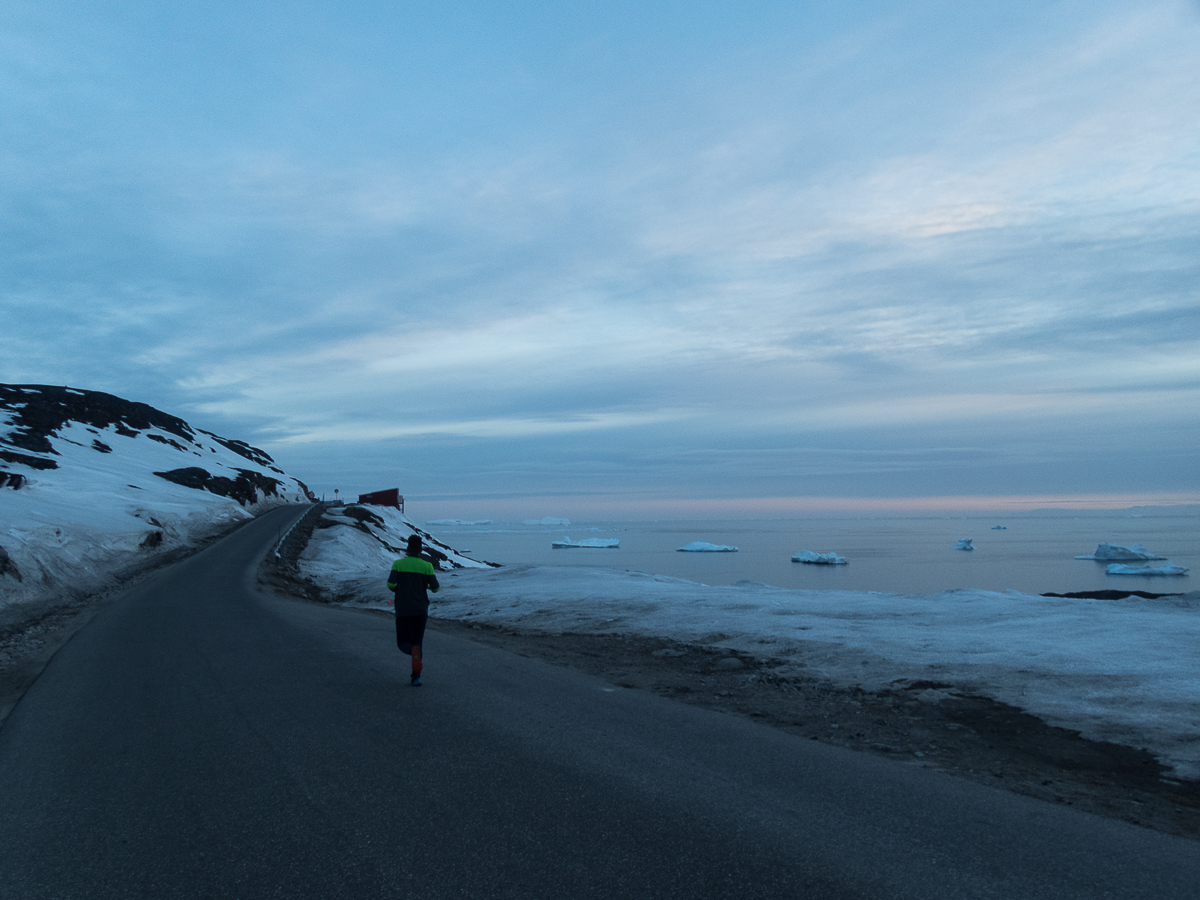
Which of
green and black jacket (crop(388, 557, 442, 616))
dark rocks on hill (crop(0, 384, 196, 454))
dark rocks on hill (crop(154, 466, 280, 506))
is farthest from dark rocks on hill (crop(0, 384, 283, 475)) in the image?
green and black jacket (crop(388, 557, 442, 616))

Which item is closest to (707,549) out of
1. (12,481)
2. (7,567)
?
(12,481)

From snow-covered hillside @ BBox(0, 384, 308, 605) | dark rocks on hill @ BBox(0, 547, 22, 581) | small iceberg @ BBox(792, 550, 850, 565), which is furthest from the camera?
small iceberg @ BBox(792, 550, 850, 565)

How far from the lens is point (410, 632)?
8969 mm

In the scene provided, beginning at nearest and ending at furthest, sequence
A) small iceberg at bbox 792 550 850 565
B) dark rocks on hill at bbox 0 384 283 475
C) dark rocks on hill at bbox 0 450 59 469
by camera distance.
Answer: dark rocks on hill at bbox 0 450 59 469 < dark rocks on hill at bbox 0 384 283 475 < small iceberg at bbox 792 550 850 565

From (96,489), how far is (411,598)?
37755mm

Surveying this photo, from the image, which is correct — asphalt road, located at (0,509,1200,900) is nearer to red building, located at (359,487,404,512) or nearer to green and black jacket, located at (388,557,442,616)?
green and black jacket, located at (388,557,442,616)

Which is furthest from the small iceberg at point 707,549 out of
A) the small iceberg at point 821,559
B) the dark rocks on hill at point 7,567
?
the dark rocks on hill at point 7,567

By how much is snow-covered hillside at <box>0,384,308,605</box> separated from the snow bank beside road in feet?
41.5

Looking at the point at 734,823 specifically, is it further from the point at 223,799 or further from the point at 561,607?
the point at 561,607

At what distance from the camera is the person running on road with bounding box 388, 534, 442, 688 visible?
8.96 m

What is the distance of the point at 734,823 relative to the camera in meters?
4.53

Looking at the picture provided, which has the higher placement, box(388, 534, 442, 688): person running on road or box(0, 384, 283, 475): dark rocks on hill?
box(0, 384, 283, 475): dark rocks on hill

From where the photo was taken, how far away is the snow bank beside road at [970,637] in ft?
23.7

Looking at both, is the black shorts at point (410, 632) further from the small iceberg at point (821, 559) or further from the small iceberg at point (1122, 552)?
the small iceberg at point (1122, 552)
